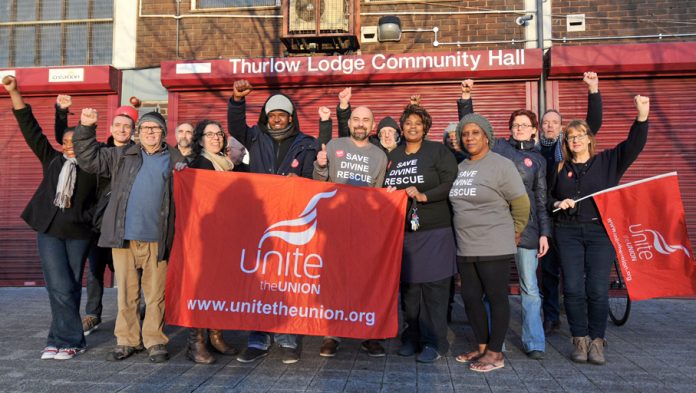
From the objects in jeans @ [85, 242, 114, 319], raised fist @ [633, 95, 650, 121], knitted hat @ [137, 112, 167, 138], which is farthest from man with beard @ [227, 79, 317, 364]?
raised fist @ [633, 95, 650, 121]

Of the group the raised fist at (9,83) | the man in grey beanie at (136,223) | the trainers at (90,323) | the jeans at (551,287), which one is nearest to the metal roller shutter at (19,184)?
the trainers at (90,323)

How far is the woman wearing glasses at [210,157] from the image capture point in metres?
3.97

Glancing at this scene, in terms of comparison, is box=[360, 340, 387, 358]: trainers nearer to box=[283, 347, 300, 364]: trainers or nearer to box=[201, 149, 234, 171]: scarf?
box=[283, 347, 300, 364]: trainers

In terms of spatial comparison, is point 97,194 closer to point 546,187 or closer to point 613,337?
point 546,187

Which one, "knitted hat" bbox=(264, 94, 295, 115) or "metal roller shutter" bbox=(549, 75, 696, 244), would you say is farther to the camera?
"metal roller shutter" bbox=(549, 75, 696, 244)

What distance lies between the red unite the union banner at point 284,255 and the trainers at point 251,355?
28 cm

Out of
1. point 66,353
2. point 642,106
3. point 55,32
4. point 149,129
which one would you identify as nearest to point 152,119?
point 149,129

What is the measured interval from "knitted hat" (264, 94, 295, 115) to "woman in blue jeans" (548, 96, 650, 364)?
2436mm

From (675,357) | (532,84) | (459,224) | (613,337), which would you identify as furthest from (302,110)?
(675,357)

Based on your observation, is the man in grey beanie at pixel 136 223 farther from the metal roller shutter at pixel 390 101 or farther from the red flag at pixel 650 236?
the metal roller shutter at pixel 390 101

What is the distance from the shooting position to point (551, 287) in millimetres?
5117

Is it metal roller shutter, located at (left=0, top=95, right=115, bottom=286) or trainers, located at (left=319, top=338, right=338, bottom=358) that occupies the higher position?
metal roller shutter, located at (left=0, top=95, right=115, bottom=286)

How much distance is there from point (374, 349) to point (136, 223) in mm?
2243

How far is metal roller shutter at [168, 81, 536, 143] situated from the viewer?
27.1 ft
